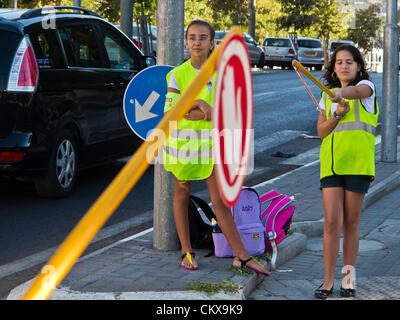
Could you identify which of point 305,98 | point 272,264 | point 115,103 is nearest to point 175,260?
point 272,264

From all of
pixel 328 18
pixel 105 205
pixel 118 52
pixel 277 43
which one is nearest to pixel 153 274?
pixel 105 205

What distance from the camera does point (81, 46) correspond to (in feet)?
27.7

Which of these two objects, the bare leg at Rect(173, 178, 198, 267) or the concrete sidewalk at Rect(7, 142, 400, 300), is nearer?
the concrete sidewalk at Rect(7, 142, 400, 300)

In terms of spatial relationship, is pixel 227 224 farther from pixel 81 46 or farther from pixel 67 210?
pixel 81 46

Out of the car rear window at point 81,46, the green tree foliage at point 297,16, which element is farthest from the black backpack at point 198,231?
the green tree foliage at point 297,16

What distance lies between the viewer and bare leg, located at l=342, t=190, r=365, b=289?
4.86m

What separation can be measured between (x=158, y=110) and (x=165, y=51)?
0.43 metres

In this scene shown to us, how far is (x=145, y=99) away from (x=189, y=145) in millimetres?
778

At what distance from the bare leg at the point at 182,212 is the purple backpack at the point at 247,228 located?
9.6 inches

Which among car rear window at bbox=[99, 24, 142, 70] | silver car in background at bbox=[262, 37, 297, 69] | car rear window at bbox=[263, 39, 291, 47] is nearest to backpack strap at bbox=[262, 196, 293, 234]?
car rear window at bbox=[99, 24, 142, 70]

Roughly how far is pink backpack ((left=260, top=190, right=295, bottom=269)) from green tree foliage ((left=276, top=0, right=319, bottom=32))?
145 ft

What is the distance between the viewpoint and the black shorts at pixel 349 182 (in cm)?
482

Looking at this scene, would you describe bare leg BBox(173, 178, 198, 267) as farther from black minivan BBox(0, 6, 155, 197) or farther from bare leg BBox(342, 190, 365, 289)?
black minivan BBox(0, 6, 155, 197)
